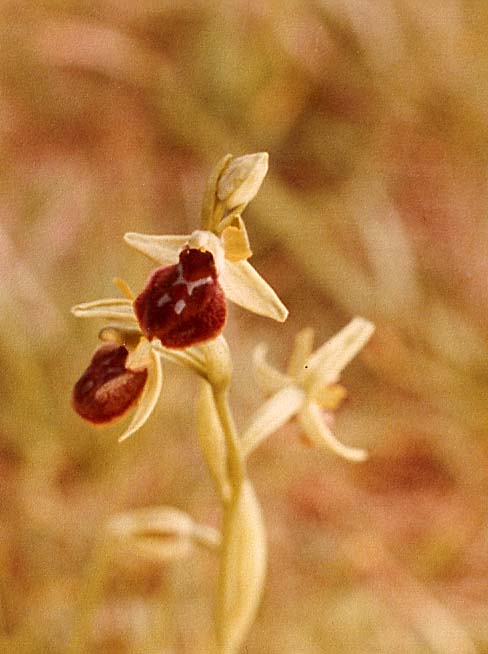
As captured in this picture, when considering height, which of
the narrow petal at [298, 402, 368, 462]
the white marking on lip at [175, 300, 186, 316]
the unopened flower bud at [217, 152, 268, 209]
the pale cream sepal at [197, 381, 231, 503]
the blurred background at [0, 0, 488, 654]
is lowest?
the blurred background at [0, 0, 488, 654]

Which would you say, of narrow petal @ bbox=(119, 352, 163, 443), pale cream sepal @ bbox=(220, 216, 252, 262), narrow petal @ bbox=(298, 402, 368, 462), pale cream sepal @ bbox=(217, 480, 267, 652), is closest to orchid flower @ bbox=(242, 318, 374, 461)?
narrow petal @ bbox=(298, 402, 368, 462)

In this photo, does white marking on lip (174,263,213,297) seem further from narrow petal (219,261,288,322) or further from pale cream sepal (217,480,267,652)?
pale cream sepal (217,480,267,652)

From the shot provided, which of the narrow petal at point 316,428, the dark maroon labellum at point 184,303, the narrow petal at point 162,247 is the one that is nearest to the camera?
the dark maroon labellum at point 184,303

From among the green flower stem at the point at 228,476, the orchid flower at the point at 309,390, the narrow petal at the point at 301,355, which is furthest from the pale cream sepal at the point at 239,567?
the narrow petal at the point at 301,355

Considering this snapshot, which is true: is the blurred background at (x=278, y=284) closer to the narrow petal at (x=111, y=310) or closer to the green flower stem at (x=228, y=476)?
the green flower stem at (x=228, y=476)

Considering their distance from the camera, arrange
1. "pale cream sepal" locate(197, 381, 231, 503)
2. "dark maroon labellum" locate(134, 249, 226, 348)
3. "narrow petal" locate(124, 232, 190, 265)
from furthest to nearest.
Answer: "pale cream sepal" locate(197, 381, 231, 503) < "narrow petal" locate(124, 232, 190, 265) < "dark maroon labellum" locate(134, 249, 226, 348)

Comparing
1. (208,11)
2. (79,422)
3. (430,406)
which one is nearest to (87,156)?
(208,11)

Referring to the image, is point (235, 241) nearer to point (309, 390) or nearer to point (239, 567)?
point (309, 390)
